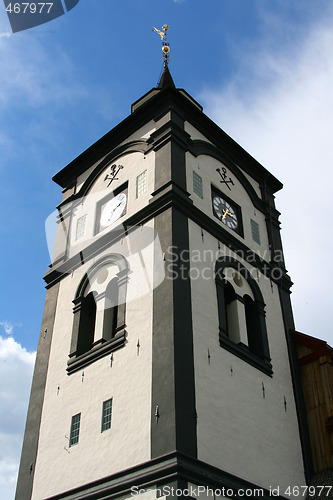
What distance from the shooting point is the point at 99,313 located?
16.5 meters

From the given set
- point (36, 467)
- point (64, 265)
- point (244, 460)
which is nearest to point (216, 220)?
point (64, 265)

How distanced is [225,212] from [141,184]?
283 cm

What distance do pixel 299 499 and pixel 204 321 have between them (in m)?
4.78

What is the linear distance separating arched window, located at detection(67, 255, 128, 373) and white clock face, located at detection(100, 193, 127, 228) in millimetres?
1722

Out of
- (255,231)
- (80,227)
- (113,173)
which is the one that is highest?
(113,173)

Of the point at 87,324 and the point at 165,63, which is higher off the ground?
the point at 165,63

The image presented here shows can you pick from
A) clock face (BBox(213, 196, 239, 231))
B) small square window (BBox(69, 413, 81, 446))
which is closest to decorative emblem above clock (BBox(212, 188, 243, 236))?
clock face (BBox(213, 196, 239, 231))

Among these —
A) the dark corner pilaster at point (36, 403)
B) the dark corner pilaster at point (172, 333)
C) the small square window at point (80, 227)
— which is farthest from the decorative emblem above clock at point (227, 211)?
the dark corner pilaster at point (36, 403)

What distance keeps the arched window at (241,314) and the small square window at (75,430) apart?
3.93 meters

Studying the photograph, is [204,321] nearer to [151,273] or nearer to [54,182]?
[151,273]

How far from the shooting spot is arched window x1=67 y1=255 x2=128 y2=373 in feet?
50.6

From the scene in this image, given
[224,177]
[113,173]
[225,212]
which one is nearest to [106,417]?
[225,212]

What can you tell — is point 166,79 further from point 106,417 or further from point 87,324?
point 106,417

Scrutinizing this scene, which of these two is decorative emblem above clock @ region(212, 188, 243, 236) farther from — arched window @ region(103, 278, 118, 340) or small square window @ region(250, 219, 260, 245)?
arched window @ region(103, 278, 118, 340)
